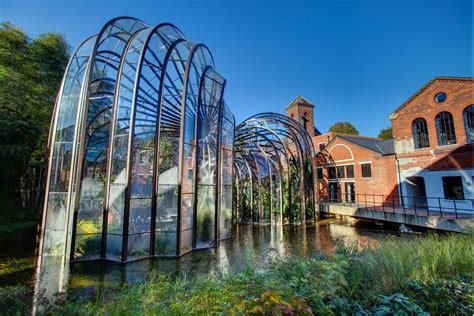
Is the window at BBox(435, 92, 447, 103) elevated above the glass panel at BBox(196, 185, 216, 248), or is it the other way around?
the window at BBox(435, 92, 447, 103)

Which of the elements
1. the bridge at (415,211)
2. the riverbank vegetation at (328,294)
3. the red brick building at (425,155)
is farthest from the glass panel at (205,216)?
the red brick building at (425,155)

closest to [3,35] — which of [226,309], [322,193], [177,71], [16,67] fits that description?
[16,67]

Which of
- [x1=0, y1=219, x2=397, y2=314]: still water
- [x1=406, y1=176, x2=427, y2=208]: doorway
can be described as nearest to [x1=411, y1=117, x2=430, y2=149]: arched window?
[x1=406, y1=176, x2=427, y2=208]: doorway

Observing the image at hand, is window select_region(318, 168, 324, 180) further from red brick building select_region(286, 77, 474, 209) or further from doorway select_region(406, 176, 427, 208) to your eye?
doorway select_region(406, 176, 427, 208)

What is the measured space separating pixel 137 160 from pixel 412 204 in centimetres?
1673

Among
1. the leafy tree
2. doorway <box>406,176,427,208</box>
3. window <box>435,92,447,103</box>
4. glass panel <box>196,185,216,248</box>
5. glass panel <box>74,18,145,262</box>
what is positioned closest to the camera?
glass panel <box>74,18,145,262</box>

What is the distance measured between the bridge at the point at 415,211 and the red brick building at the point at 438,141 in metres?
0.15

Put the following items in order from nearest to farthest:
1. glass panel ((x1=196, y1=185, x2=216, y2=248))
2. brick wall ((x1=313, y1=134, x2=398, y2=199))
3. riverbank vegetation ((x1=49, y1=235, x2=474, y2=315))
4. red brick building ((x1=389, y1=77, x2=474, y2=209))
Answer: riverbank vegetation ((x1=49, y1=235, x2=474, y2=315))
glass panel ((x1=196, y1=185, x2=216, y2=248))
red brick building ((x1=389, y1=77, x2=474, y2=209))
brick wall ((x1=313, y1=134, x2=398, y2=199))

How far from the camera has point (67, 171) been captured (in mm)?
7832

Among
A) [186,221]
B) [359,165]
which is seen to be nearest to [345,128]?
[359,165]

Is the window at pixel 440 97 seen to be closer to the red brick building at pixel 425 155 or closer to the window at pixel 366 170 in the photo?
the red brick building at pixel 425 155

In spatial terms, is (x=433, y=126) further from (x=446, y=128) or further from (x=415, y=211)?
(x=415, y=211)

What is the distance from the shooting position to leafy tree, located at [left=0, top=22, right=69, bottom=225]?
39.9ft

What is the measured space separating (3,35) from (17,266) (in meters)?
14.5
